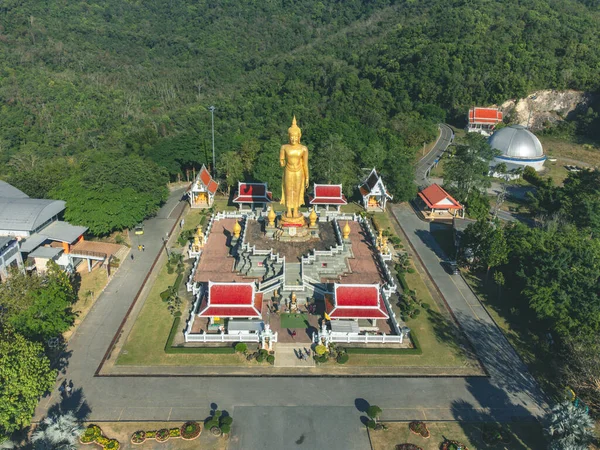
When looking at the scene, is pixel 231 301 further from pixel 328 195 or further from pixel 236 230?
pixel 328 195

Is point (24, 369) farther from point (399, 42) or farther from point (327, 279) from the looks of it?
point (399, 42)

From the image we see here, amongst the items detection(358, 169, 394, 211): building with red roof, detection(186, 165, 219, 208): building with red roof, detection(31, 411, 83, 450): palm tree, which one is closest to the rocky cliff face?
detection(358, 169, 394, 211): building with red roof

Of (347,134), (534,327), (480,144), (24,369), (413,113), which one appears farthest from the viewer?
(413,113)

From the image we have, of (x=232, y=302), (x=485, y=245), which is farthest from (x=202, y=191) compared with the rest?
(x=485, y=245)

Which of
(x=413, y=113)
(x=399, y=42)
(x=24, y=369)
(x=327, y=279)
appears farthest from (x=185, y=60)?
(x=24, y=369)

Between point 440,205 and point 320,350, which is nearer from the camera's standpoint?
point 320,350

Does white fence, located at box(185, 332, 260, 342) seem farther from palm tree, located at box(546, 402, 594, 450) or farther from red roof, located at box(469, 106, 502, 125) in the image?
red roof, located at box(469, 106, 502, 125)
